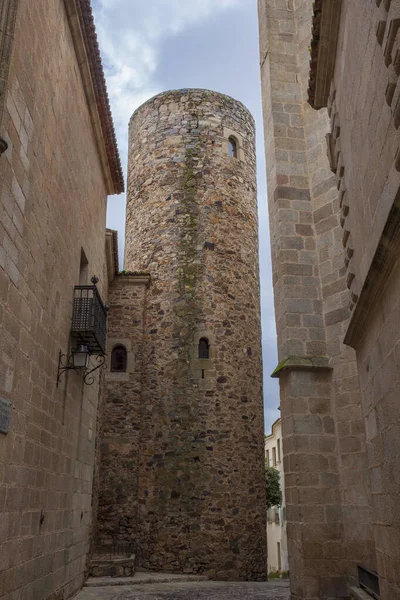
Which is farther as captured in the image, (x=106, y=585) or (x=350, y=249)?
(x=106, y=585)

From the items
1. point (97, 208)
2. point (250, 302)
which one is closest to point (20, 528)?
point (97, 208)

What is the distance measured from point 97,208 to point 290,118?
3.55 m

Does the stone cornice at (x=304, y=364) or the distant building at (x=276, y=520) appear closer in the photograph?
the stone cornice at (x=304, y=364)

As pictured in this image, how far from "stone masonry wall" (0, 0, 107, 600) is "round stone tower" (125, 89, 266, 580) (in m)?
3.67

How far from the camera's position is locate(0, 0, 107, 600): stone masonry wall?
193 inches

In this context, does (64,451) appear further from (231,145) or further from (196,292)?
(231,145)

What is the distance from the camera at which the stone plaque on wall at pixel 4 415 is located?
15.2 feet

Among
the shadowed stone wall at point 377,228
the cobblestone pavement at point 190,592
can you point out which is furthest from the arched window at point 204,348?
the shadowed stone wall at point 377,228

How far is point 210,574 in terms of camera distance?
11.5 m

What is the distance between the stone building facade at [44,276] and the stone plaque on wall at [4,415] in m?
0.02

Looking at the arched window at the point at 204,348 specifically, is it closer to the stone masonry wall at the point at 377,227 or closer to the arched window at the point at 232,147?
the arched window at the point at 232,147

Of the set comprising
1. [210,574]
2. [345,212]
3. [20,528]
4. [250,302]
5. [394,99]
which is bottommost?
[210,574]

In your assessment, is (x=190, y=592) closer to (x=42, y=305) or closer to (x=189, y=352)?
(x=189, y=352)

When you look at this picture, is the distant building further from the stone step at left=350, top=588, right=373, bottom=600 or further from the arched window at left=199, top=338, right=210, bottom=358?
the stone step at left=350, top=588, right=373, bottom=600
